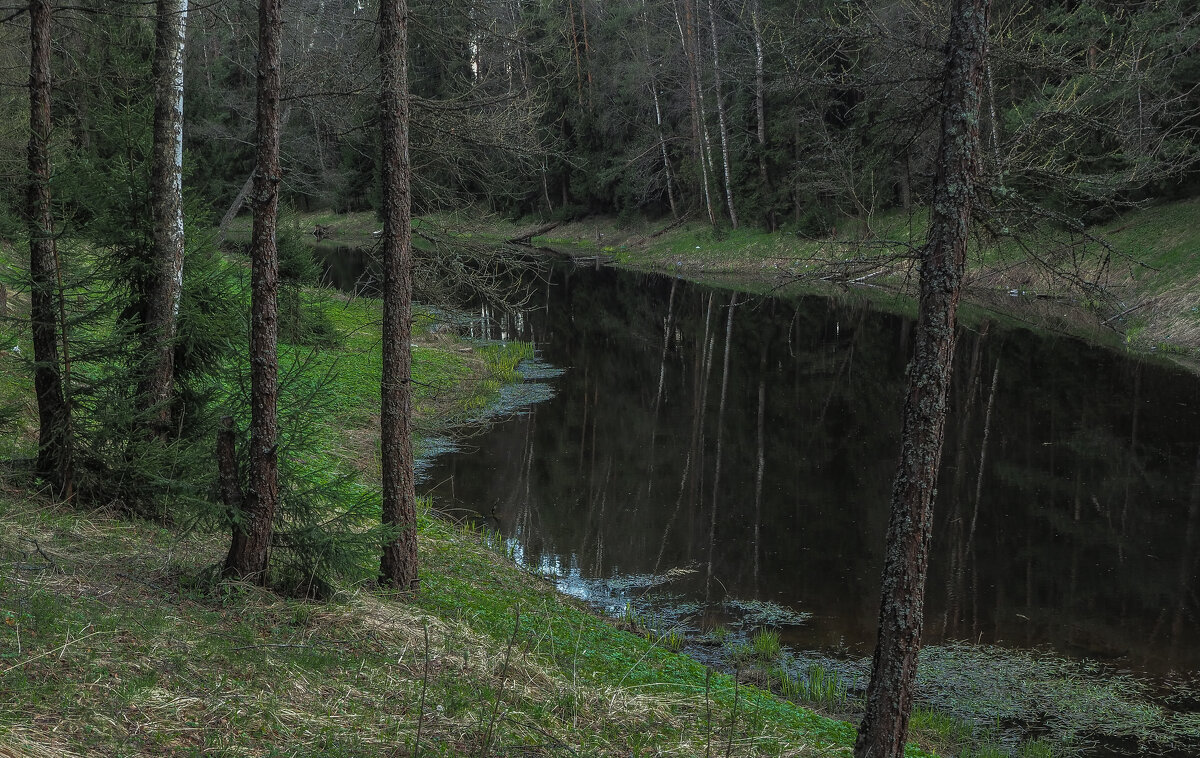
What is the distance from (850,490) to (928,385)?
29.1ft

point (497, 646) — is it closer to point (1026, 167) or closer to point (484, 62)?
point (1026, 167)

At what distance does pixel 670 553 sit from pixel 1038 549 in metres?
4.45

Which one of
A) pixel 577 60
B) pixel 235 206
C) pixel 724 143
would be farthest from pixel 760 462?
pixel 577 60

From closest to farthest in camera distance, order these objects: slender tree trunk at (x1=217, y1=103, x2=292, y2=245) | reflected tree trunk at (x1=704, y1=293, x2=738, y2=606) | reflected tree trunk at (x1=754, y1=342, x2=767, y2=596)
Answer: slender tree trunk at (x1=217, y1=103, x2=292, y2=245), reflected tree trunk at (x1=704, y1=293, x2=738, y2=606), reflected tree trunk at (x1=754, y1=342, x2=767, y2=596)

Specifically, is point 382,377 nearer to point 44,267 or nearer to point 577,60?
point 44,267

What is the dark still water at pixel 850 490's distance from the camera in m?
10.5

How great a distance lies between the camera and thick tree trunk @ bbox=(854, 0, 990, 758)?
5824mm

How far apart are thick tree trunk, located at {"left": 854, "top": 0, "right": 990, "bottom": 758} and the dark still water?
49.6 inches

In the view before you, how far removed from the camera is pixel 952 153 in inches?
232

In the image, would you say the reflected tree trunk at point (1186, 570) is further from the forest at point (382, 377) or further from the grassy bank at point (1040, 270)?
the grassy bank at point (1040, 270)

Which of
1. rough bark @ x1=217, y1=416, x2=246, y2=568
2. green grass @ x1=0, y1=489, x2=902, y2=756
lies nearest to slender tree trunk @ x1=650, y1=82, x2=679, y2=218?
green grass @ x1=0, y1=489, x2=902, y2=756

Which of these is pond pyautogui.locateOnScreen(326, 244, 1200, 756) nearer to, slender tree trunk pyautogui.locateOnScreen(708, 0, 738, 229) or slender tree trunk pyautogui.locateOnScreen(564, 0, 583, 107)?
slender tree trunk pyautogui.locateOnScreen(708, 0, 738, 229)

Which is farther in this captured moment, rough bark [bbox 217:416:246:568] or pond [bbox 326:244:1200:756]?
pond [bbox 326:244:1200:756]

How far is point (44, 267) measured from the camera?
26.6 ft
